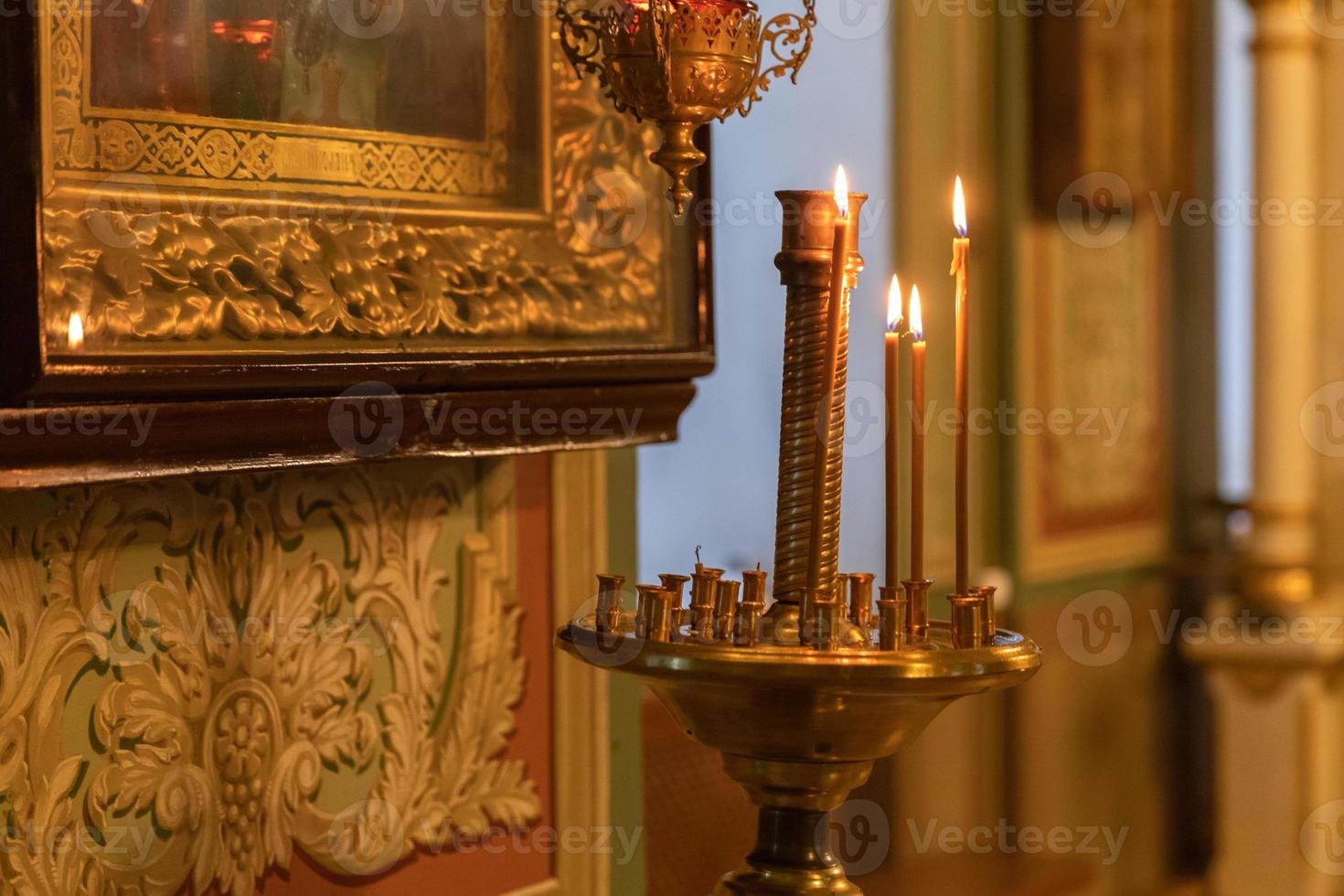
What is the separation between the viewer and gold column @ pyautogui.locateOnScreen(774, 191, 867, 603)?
30.4 inches

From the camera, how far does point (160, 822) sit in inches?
36.4

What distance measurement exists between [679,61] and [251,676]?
17.6 inches

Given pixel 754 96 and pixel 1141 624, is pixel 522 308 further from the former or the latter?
pixel 1141 624

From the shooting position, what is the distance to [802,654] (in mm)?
694

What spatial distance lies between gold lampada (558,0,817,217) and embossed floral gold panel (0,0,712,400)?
0.58 feet

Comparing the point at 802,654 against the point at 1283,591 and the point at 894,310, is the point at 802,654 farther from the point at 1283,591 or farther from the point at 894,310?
the point at 1283,591

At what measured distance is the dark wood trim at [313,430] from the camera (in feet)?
2.47

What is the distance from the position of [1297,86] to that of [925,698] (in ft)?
6.63

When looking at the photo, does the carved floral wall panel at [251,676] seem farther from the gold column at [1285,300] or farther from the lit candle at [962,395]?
the gold column at [1285,300]

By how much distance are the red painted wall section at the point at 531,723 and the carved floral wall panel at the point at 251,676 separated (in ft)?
0.05

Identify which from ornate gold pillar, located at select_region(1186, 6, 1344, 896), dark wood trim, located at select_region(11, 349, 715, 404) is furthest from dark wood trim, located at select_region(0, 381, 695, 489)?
ornate gold pillar, located at select_region(1186, 6, 1344, 896)

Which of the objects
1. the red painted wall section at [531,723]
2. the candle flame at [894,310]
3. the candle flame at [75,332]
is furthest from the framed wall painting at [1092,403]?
the candle flame at [75,332]

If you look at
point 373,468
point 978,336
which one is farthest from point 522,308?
point 978,336

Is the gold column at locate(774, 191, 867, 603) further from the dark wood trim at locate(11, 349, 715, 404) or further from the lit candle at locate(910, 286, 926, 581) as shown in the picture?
the dark wood trim at locate(11, 349, 715, 404)
